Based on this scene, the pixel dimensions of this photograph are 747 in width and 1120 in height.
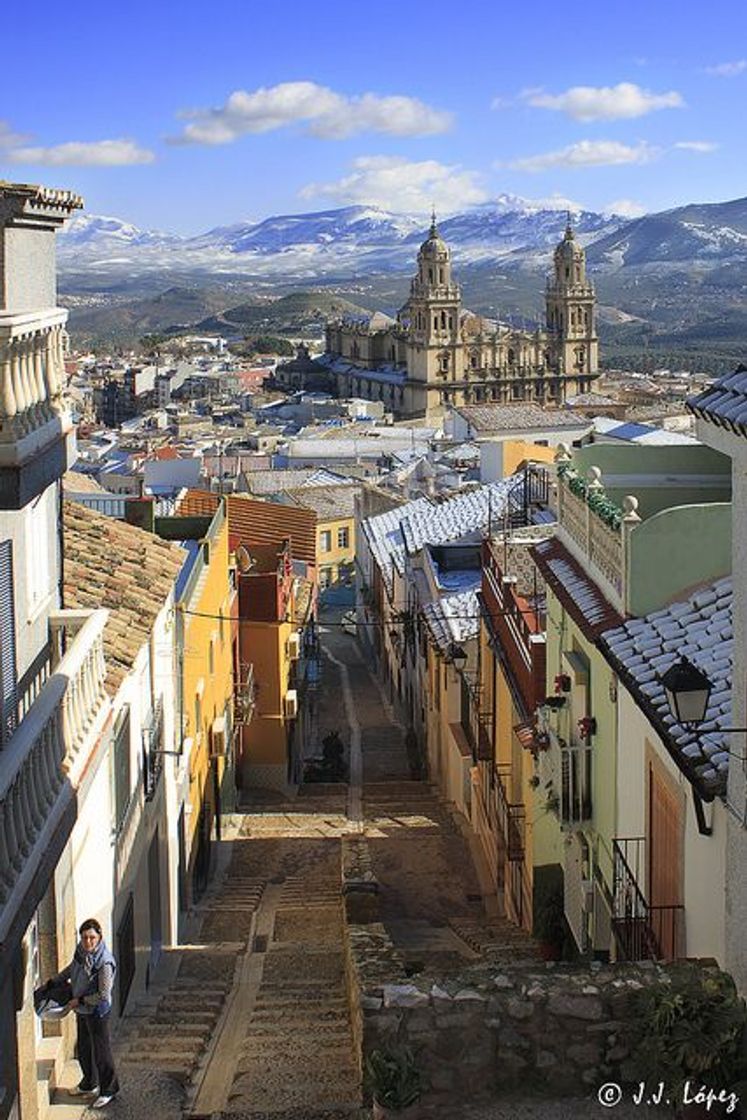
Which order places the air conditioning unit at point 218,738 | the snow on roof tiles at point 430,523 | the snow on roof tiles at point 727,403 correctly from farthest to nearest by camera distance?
the snow on roof tiles at point 430,523
the air conditioning unit at point 218,738
the snow on roof tiles at point 727,403

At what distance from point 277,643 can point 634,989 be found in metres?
21.5

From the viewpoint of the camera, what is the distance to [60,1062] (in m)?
10.7

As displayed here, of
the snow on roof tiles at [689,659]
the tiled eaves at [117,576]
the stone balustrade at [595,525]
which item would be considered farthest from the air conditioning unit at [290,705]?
the snow on roof tiles at [689,659]

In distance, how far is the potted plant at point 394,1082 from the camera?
7762 millimetres

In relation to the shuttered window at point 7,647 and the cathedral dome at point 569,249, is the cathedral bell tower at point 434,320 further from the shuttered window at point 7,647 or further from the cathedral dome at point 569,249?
the shuttered window at point 7,647

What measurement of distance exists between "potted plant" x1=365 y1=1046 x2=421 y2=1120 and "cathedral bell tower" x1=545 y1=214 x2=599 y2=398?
133 m

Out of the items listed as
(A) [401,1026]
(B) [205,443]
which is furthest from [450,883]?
(B) [205,443]

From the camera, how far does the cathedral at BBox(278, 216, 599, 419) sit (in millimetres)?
134750

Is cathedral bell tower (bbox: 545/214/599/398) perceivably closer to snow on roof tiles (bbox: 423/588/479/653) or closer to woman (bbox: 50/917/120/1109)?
snow on roof tiles (bbox: 423/588/479/653)

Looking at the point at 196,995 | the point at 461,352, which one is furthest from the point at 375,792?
the point at 461,352

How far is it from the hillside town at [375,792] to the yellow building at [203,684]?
12 centimetres

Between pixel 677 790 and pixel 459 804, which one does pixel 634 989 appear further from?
pixel 459 804

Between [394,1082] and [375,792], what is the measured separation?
21.3m

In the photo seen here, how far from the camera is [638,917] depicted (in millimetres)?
10125
